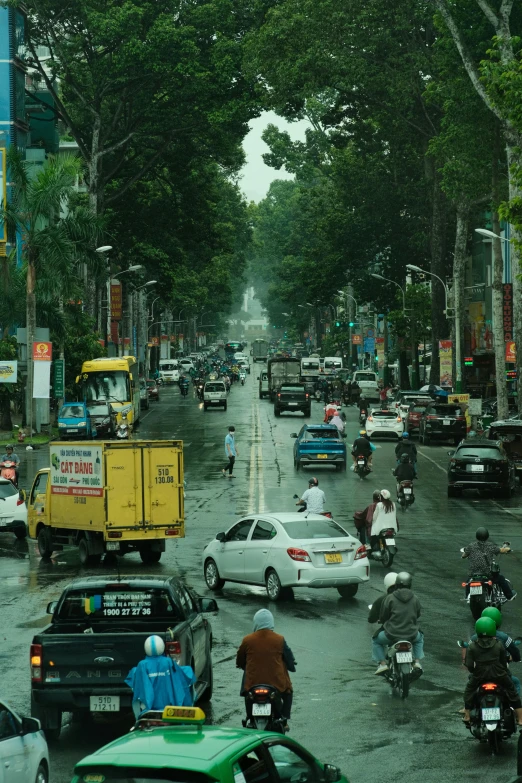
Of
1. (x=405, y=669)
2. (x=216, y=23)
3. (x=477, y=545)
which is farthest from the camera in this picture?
(x=216, y=23)

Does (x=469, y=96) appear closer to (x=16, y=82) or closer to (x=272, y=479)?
(x=272, y=479)

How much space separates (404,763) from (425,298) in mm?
79708

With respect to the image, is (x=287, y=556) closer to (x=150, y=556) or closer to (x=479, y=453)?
(x=150, y=556)

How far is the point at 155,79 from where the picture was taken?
6512 cm

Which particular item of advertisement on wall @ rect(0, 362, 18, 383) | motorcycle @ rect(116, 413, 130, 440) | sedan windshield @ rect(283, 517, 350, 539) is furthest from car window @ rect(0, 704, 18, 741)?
motorcycle @ rect(116, 413, 130, 440)

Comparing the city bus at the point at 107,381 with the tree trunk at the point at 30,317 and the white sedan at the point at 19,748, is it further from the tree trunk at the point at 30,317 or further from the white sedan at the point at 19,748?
the white sedan at the point at 19,748

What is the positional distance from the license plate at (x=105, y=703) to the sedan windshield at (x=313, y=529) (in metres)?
9.10

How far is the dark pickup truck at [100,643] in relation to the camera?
495 inches

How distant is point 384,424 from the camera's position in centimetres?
5734

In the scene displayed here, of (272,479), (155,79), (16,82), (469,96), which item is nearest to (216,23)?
(155,79)

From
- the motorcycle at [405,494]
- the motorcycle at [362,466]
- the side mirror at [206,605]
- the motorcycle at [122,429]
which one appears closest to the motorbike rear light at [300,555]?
the side mirror at [206,605]

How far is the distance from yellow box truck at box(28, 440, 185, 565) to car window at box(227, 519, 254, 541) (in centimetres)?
261

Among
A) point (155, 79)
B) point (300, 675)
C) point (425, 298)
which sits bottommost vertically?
point (300, 675)

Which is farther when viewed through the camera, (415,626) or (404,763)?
(415,626)
